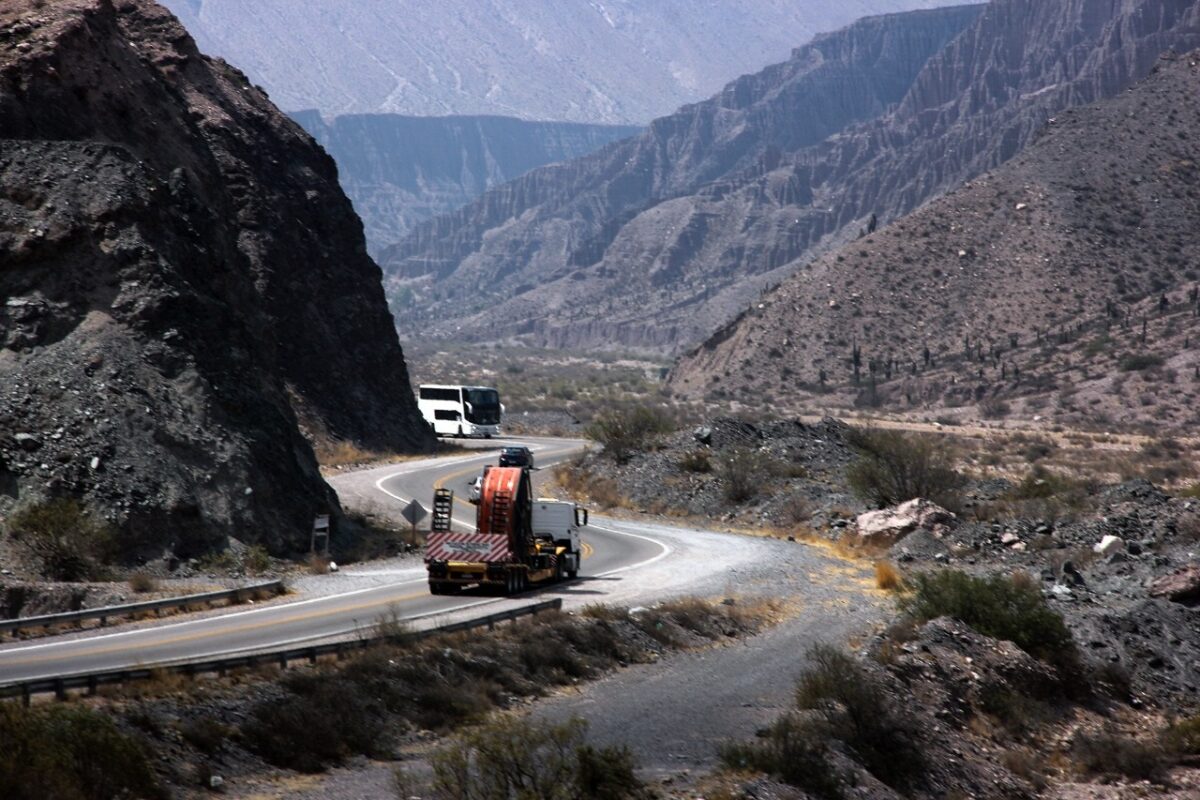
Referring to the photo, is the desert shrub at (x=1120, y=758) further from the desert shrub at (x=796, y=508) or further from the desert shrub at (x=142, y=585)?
the desert shrub at (x=796, y=508)

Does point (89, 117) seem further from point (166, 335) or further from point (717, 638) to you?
point (717, 638)

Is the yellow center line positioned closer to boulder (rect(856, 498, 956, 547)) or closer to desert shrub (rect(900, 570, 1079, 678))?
desert shrub (rect(900, 570, 1079, 678))

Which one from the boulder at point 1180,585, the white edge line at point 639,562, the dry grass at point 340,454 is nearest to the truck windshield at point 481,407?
the dry grass at point 340,454

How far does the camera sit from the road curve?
58.6 ft

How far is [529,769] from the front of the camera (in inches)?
523

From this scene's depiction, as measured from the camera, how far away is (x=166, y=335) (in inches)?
1259

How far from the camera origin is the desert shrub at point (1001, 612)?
23.2 metres

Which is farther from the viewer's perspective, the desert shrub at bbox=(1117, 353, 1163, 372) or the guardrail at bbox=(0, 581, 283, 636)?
the desert shrub at bbox=(1117, 353, 1163, 372)

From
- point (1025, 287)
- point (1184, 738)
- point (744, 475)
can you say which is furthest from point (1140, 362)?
point (1184, 738)

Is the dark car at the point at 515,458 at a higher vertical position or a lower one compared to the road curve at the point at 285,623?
higher

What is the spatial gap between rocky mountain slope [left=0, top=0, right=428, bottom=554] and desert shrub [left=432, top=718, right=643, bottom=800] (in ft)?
52.4

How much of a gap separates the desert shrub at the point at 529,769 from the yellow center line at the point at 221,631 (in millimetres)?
6466

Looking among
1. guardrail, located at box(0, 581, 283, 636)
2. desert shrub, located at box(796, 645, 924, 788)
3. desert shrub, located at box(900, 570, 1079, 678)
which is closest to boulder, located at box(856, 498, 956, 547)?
desert shrub, located at box(900, 570, 1079, 678)

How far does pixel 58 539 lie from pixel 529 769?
15.2 meters
